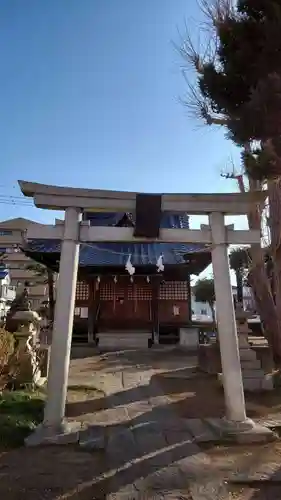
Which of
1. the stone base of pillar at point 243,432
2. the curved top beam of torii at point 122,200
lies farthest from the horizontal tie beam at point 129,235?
the stone base of pillar at point 243,432

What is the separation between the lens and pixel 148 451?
4457mm

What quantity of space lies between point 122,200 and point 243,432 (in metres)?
3.72

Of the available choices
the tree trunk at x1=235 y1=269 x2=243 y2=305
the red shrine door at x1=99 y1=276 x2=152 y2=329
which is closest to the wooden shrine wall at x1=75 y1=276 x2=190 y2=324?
the red shrine door at x1=99 y1=276 x2=152 y2=329

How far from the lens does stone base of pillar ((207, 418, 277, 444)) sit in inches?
187

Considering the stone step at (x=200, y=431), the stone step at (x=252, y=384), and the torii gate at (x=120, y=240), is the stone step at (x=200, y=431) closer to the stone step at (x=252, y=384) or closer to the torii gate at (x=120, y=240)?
the torii gate at (x=120, y=240)

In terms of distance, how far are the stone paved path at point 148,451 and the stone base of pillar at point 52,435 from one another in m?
0.22

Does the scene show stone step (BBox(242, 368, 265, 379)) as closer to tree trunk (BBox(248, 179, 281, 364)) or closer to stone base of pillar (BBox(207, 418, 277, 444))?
tree trunk (BBox(248, 179, 281, 364))

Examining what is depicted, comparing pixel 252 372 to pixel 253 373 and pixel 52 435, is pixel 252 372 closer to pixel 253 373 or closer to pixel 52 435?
pixel 253 373

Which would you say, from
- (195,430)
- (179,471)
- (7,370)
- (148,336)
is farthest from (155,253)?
(179,471)

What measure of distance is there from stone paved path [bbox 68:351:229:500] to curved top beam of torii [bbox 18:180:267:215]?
10.9 ft

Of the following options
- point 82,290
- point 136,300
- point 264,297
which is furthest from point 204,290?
point 264,297

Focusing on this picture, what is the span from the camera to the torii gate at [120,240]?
16.4 feet

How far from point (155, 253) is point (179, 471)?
1341 centimetres

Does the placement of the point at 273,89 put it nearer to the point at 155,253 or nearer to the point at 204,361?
the point at 204,361
